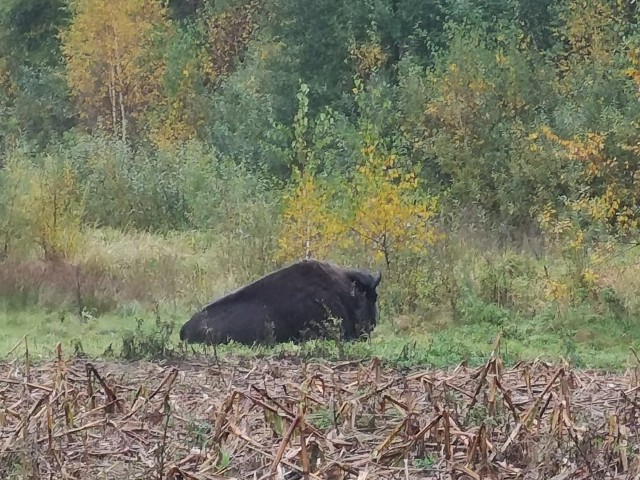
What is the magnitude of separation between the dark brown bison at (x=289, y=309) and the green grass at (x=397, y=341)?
0.37 m

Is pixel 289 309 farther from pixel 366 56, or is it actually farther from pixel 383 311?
pixel 366 56

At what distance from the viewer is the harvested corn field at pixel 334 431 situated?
4.42 metres

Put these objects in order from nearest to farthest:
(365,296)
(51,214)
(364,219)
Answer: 1. (365,296)
2. (364,219)
3. (51,214)

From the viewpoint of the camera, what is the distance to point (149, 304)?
15484 millimetres

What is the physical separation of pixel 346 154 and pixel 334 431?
21.2 metres

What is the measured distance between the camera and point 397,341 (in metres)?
12.0

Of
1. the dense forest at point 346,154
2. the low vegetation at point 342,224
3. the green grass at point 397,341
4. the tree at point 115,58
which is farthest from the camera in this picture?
the tree at point 115,58

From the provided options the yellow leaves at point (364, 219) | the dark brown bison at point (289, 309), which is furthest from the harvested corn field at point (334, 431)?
the yellow leaves at point (364, 219)

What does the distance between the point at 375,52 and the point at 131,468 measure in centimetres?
Answer: 2598

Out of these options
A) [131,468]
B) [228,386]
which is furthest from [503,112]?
[131,468]

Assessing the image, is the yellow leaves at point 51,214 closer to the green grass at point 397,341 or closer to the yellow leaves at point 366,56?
the green grass at point 397,341

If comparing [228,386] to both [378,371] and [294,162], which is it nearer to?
[378,371]

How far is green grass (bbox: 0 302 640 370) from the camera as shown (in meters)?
9.72

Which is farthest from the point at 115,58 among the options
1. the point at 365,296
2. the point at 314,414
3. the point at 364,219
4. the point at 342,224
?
the point at 314,414
